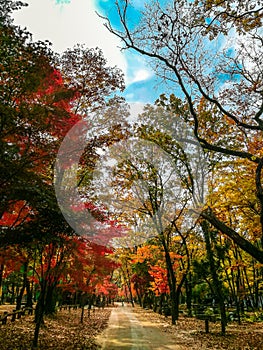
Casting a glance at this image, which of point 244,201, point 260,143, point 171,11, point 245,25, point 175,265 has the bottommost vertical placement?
point 175,265

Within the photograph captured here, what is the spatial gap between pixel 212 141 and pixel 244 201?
3.31 meters

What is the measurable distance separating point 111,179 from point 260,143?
913 cm

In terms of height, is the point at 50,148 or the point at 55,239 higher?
the point at 50,148

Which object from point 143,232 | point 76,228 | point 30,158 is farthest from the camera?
point 143,232

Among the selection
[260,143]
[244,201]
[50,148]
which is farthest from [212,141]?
[50,148]

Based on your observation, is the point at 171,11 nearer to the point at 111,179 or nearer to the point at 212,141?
the point at 212,141

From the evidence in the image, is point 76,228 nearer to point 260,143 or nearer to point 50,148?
point 50,148

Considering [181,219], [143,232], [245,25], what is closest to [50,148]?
[245,25]

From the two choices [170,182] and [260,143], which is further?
[170,182]

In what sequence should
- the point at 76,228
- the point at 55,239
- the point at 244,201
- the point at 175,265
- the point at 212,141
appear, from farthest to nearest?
the point at 175,265 → the point at 212,141 → the point at 244,201 → the point at 76,228 → the point at 55,239

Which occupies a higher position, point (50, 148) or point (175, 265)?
point (50, 148)

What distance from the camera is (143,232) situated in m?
25.8

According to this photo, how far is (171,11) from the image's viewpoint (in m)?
9.48

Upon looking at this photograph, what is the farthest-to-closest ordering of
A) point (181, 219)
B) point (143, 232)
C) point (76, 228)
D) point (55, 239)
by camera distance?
point (143, 232)
point (181, 219)
point (76, 228)
point (55, 239)
